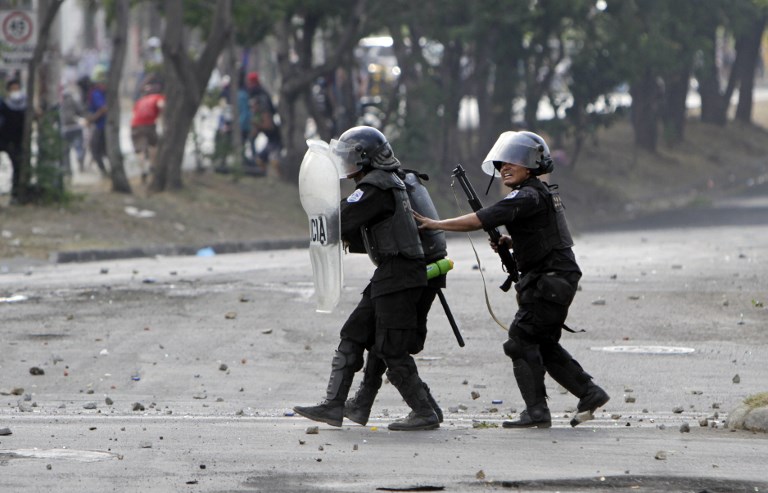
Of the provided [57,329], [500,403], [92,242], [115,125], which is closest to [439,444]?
[500,403]

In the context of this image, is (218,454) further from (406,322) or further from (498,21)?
(498,21)

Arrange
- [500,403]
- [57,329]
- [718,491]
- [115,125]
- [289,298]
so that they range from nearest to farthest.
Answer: [718,491] < [500,403] < [57,329] < [289,298] < [115,125]

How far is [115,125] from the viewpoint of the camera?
23984 mm

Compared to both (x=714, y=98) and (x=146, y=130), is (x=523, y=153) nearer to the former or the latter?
(x=146, y=130)

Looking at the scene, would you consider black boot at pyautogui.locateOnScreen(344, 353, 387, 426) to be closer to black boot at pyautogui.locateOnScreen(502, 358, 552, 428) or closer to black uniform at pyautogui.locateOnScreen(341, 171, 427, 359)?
black uniform at pyautogui.locateOnScreen(341, 171, 427, 359)

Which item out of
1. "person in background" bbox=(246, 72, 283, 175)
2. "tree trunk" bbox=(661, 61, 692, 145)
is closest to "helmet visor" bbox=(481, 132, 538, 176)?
"person in background" bbox=(246, 72, 283, 175)

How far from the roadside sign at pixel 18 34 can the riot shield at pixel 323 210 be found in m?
14.5

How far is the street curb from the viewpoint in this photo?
19734mm

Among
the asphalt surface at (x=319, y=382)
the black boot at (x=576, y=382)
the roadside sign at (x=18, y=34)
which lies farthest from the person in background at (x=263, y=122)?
the black boot at (x=576, y=382)

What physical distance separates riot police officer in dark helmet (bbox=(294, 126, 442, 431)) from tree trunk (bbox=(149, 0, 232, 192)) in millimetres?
16553

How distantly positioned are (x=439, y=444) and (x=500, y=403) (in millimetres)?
2324

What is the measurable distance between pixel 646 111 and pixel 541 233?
3330 cm

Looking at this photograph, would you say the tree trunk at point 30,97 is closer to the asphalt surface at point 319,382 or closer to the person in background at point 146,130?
the asphalt surface at point 319,382

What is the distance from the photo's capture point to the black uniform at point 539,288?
8.31 metres
